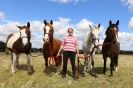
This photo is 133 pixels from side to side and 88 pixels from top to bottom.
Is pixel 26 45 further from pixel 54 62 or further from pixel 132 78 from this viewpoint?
pixel 132 78

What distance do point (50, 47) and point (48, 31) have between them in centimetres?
115

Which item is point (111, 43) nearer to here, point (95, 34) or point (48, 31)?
point (95, 34)

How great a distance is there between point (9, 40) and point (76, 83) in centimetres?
538

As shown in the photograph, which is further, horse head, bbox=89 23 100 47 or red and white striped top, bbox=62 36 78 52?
horse head, bbox=89 23 100 47

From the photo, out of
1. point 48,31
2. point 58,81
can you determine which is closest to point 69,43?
point 48,31

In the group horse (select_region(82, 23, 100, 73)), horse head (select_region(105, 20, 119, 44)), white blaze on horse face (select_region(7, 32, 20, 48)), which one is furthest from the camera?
white blaze on horse face (select_region(7, 32, 20, 48))

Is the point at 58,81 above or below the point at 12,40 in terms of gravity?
below

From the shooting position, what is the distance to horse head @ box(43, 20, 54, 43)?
49.7ft

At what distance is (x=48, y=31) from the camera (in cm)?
1532

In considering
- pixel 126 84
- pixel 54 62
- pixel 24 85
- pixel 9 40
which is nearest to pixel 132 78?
pixel 126 84

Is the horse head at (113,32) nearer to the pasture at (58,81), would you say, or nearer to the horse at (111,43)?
the horse at (111,43)

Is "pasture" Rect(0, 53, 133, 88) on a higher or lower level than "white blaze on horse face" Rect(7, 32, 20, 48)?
lower

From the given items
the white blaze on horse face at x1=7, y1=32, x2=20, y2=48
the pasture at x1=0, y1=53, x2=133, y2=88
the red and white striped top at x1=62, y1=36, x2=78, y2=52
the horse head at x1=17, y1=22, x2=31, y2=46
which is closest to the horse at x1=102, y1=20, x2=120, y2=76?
the pasture at x1=0, y1=53, x2=133, y2=88

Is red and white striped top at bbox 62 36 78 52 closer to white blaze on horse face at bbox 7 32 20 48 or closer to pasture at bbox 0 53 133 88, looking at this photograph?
pasture at bbox 0 53 133 88
